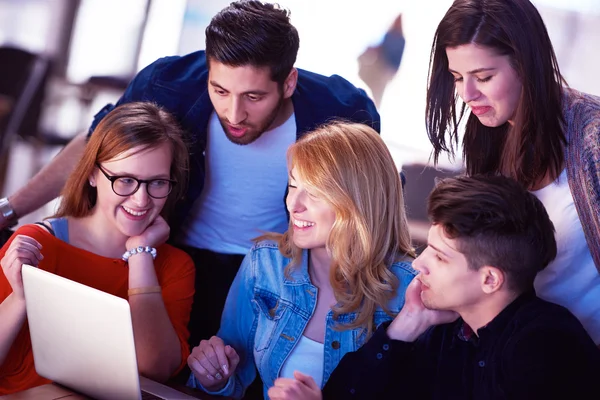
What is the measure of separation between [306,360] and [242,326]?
204 millimetres

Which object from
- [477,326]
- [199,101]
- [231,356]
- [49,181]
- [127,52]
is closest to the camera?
[477,326]

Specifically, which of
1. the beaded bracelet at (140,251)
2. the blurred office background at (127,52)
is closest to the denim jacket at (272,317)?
the beaded bracelet at (140,251)

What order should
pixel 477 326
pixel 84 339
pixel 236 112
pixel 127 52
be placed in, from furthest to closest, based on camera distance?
pixel 127 52, pixel 236 112, pixel 477 326, pixel 84 339

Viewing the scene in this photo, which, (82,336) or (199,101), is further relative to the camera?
(199,101)

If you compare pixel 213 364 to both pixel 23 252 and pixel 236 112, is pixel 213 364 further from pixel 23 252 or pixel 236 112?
pixel 236 112

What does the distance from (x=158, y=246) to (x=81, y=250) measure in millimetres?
207

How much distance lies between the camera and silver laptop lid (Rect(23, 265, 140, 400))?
147 cm

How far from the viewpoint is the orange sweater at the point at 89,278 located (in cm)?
200

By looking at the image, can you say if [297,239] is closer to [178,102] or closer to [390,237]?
[390,237]

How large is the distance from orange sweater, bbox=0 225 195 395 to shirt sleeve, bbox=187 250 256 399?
5.7 inches

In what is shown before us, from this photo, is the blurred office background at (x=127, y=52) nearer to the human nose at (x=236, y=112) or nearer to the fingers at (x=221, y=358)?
the human nose at (x=236, y=112)

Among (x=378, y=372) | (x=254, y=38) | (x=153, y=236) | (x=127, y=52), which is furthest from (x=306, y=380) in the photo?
(x=127, y=52)

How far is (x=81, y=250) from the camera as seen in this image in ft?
6.99

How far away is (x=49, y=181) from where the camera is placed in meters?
2.71
